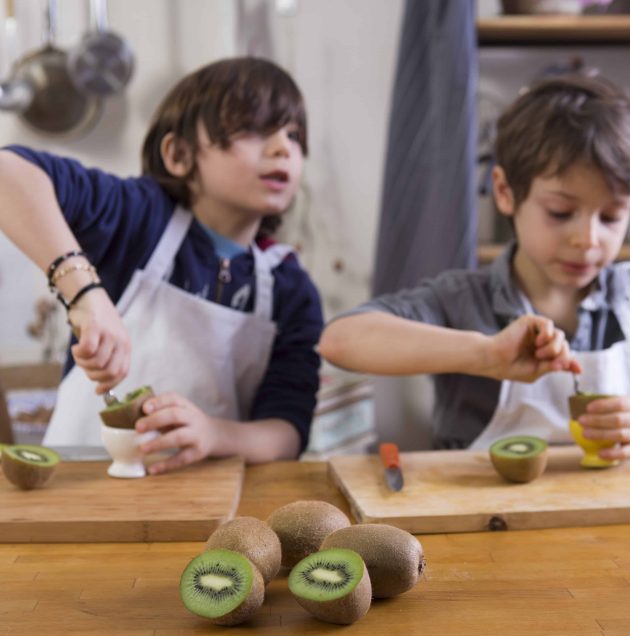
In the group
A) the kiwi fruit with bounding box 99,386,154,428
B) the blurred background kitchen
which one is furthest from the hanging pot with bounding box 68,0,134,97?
the kiwi fruit with bounding box 99,386,154,428

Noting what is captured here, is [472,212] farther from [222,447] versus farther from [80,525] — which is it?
[80,525]

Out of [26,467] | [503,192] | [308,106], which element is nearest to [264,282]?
[503,192]

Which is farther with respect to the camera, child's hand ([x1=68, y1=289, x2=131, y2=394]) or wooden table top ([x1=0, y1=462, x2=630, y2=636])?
child's hand ([x1=68, y1=289, x2=131, y2=394])

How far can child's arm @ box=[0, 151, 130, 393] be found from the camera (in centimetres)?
115

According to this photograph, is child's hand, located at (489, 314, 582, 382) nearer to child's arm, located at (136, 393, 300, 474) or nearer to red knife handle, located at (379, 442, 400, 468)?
red knife handle, located at (379, 442, 400, 468)

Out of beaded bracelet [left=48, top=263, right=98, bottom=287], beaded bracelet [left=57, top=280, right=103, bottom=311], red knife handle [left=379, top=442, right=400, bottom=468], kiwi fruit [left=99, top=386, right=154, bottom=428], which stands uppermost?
beaded bracelet [left=48, top=263, right=98, bottom=287]

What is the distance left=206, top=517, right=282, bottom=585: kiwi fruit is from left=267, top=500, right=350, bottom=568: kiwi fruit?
0.09ft

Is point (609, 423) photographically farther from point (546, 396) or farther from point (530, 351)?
point (546, 396)

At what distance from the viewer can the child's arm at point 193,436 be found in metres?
1.17

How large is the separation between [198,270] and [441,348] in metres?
→ 0.50

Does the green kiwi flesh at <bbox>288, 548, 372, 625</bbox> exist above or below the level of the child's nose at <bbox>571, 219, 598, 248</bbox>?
below

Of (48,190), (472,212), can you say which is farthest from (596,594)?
(472,212)

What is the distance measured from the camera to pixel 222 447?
129 centimetres

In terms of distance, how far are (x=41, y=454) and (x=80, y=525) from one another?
0.67 feet
